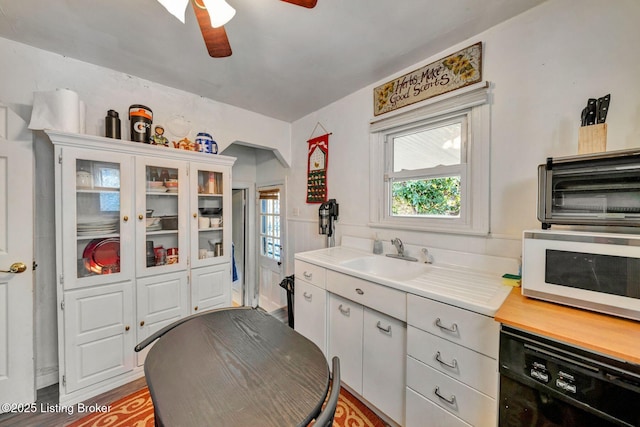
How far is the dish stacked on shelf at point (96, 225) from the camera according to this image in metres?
1.74

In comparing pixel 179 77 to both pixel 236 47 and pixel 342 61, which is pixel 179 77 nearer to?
pixel 236 47

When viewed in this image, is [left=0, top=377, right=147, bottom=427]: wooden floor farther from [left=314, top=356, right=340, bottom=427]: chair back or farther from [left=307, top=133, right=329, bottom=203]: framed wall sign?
[left=307, top=133, right=329, bottom=203]: framed wall sign

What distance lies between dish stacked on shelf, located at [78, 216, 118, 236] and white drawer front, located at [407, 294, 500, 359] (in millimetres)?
2231

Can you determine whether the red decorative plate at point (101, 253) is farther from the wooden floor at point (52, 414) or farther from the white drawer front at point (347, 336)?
the white drawer front at point (347, 336)

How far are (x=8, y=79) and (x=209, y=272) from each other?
6.50ft

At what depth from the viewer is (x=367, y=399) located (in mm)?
1558

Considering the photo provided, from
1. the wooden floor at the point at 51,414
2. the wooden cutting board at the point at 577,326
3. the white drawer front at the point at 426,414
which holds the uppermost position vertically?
the wooden cutting board at the point at 577,326

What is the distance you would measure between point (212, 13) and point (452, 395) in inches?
80.7

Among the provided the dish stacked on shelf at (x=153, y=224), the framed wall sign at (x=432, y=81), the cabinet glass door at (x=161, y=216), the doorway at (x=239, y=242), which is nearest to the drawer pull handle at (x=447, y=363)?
the framed wall sign at (x=432, y=81)

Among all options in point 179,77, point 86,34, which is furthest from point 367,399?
point 86,34

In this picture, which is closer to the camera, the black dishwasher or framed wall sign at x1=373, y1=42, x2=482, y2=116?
the black dishwasher

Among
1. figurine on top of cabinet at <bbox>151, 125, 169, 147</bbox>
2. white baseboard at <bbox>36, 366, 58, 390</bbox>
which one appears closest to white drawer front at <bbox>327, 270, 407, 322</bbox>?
figurine on top of cabinet at <bbox>151, 125, 169, 147</bbox>

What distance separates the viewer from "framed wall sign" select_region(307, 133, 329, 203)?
103 inches

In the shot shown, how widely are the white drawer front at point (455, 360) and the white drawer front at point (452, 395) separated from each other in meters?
0.03
